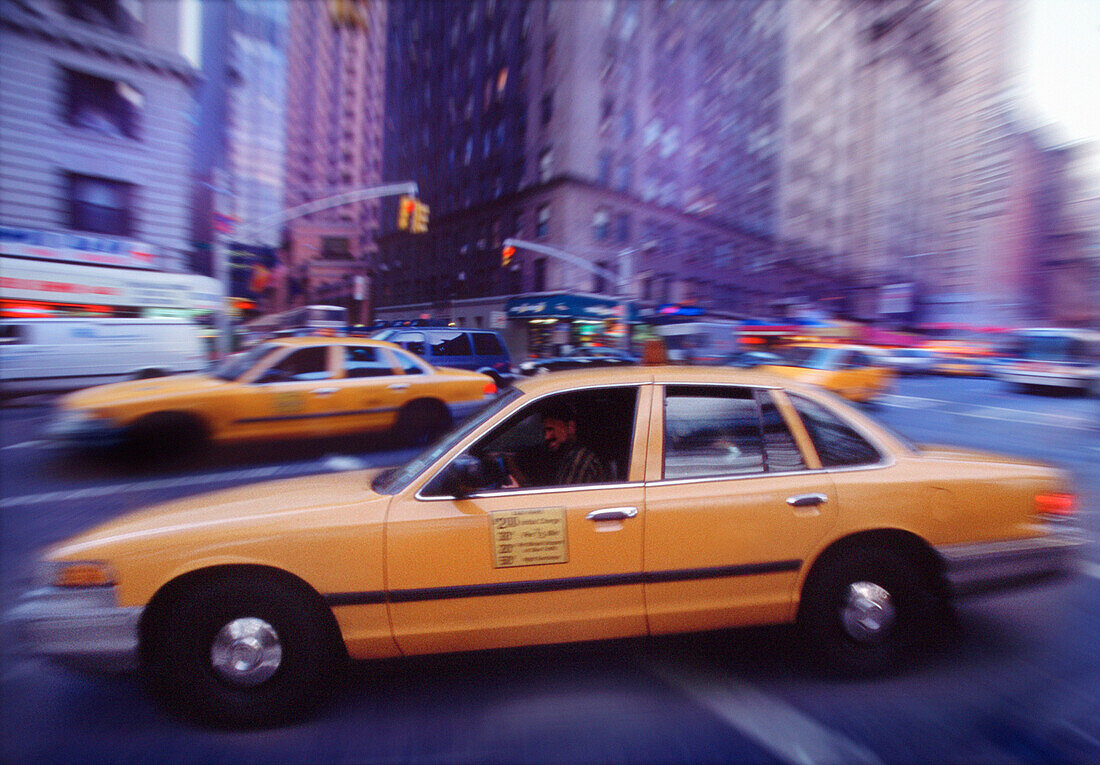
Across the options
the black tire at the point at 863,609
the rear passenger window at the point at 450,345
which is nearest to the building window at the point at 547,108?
the rear passenger window at the point at 450,345

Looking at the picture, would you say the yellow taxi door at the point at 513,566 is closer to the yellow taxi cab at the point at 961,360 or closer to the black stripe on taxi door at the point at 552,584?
the black stripe on taxi door at the point at 552,584

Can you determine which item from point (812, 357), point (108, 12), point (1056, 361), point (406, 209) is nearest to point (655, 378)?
point (812, 357)

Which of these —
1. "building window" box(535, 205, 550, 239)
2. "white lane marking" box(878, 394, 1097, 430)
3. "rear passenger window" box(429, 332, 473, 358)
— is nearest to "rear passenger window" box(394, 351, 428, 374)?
"rear passenger window" box(429, 332, 473, 358)

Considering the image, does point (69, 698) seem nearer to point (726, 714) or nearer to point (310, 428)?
point (726, 714)

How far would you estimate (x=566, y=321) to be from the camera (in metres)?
22.6

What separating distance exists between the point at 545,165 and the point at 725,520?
41.9 metres

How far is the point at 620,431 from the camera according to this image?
3.03 meters

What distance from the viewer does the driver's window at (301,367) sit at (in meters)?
7.65

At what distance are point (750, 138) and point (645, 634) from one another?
6741 centimetres

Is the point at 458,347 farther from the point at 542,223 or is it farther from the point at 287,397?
the point at 542,223

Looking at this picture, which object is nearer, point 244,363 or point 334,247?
point 244,363

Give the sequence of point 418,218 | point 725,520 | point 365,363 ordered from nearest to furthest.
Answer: point 725,520, point 365,363, point 418,218

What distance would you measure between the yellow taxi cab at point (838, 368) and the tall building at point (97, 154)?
18792 mm

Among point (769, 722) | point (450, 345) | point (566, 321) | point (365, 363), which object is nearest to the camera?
point (769, 722)
